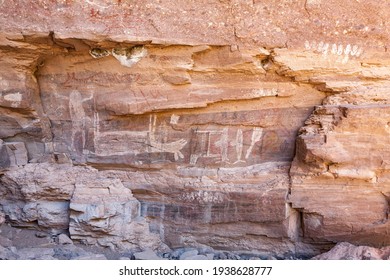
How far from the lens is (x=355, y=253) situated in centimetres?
437

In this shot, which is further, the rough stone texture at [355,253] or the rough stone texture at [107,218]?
the rough stone texture at [107,218]

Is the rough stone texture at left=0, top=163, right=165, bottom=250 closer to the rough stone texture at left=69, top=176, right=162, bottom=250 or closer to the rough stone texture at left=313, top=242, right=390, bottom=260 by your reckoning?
the rough stone texture at left=69, top=176, right=162, bottom=250

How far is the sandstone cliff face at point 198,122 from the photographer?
181 inches

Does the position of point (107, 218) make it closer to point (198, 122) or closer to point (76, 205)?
point (76, 205)

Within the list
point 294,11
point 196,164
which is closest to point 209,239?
point 196,164

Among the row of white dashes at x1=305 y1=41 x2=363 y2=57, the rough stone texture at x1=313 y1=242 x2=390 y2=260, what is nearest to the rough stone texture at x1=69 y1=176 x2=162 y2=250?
the rough stone texture at x1=313 y1=242 x2=390 y2=260

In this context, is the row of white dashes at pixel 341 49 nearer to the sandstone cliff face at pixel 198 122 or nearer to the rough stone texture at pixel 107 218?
the sandstone cliff face at pixel 198 122

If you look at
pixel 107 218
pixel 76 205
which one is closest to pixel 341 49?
pixel 107 218

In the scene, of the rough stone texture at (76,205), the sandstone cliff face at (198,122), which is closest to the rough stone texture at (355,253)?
the sandstone cliff face at (198,122)

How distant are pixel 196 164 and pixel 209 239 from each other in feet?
2.78

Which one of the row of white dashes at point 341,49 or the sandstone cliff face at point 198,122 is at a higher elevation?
the row of white dashes at point 341,49

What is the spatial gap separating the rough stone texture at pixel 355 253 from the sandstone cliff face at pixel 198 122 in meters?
0.29

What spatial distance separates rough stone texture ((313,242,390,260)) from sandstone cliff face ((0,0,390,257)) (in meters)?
0.29

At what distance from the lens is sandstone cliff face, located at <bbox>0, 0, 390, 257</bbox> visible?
461 cm
